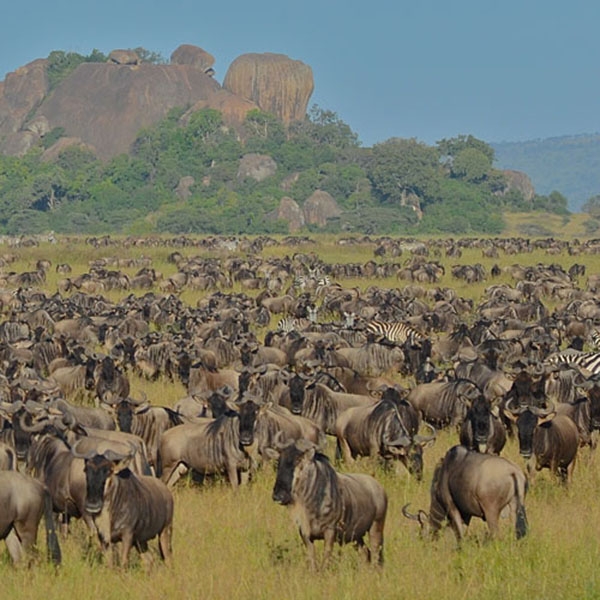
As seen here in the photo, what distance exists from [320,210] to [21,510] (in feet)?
371

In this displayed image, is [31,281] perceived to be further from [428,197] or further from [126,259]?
[428,197]

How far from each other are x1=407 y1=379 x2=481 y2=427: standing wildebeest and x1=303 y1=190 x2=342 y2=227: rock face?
103005mm

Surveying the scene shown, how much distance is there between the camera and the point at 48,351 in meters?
24.3

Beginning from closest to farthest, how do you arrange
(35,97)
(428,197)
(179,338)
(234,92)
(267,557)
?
(267,557) < (179,338) < (428,197) < (234,92) < (35,97)

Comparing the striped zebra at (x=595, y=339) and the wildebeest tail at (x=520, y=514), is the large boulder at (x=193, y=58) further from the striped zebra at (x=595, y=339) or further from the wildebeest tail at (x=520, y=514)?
the wildebeest tail at (x=520, y=514)

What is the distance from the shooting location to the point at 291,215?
121812 mm

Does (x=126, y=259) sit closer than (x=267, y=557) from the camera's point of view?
No

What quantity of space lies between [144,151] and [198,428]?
455 feet

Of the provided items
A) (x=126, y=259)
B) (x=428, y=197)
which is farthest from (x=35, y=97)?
(x=126, y=259)

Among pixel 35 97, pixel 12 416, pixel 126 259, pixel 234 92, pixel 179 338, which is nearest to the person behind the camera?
pixel 12 416

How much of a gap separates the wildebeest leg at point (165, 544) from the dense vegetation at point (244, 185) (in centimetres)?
10592

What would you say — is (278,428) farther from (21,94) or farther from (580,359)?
(21,94)

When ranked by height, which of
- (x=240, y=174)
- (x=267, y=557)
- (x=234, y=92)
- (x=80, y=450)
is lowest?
(x=267, y=557)

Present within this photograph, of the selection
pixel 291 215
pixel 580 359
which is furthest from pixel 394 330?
pixel 291 215
